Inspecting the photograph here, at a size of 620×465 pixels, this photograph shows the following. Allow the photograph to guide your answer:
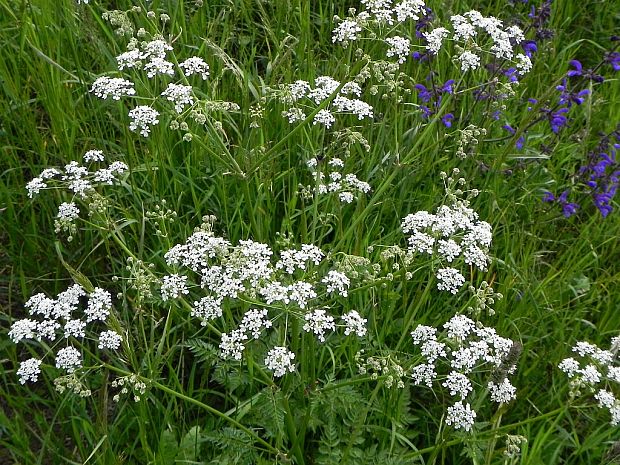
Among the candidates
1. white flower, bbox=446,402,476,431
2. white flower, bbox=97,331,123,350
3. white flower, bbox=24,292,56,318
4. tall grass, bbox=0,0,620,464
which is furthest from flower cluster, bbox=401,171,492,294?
white flower, bbox=24,292,56,318

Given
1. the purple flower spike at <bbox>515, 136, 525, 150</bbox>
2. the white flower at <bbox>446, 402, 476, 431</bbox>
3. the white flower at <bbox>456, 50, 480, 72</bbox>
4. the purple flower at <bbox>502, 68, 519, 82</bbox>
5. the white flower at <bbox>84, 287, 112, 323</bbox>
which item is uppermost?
the white flower at <bbox>456, 50, 480, 72</bbox>

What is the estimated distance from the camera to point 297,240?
360 cm

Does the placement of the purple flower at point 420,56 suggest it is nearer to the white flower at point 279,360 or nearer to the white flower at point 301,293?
the white flower at point 301,293

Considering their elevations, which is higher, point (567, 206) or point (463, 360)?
point (463, 360)

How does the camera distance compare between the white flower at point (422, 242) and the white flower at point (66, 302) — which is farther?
the white flower at point (422, 242)

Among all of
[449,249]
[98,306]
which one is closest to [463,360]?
[449,249]

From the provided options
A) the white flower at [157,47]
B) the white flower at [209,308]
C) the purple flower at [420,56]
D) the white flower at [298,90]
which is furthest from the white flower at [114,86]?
the purple flower at [420,56]

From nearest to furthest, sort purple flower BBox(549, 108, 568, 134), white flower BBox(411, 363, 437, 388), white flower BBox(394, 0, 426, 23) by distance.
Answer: white flower BBox(411, 363, 437, 388) → white flower BBox(394, 0, 426, 23) → purple flower BBox(549, 108, 568, 134)

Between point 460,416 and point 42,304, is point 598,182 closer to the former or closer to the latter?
point 460,416

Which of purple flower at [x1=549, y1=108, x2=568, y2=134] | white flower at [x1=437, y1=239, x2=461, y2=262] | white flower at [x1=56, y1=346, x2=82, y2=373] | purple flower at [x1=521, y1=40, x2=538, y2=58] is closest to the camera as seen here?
white flower at [x1=56, y1=346, x2=82, y2=373]

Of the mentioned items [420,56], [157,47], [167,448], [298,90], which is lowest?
[167,448]

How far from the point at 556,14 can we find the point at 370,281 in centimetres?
362

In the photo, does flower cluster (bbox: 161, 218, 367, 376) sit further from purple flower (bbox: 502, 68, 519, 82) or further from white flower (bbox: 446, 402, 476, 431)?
purple flower (bbox: 502, 68, 519, 82)

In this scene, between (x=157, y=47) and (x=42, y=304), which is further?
(x=157, y=47)
